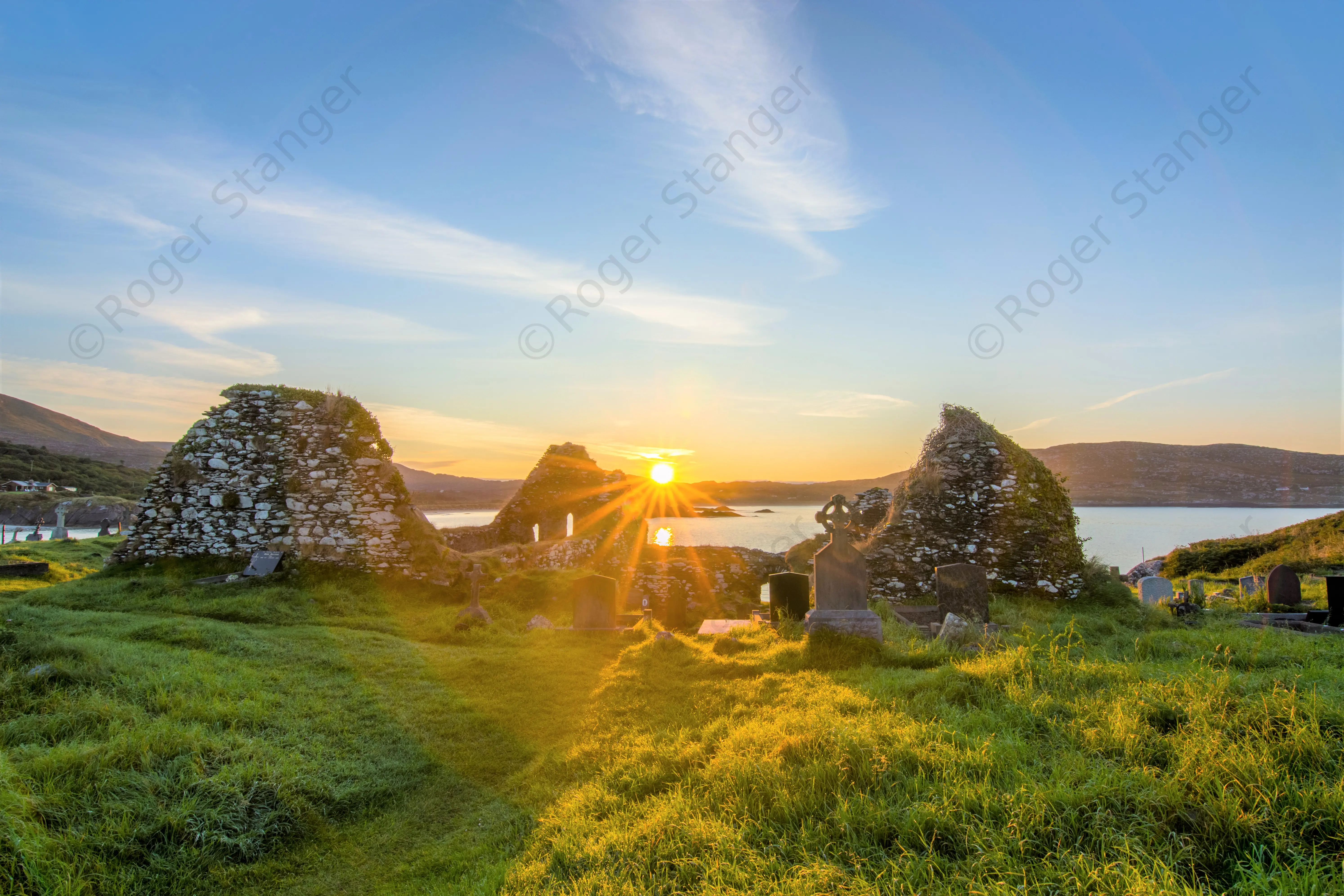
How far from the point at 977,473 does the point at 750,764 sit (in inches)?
462

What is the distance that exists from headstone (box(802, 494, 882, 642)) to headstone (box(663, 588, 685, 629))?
206 inches

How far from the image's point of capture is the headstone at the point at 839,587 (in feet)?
25.2

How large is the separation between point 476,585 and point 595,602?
235cm

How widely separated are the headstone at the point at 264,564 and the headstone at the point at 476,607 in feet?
12.9

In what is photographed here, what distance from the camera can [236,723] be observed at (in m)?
5.21

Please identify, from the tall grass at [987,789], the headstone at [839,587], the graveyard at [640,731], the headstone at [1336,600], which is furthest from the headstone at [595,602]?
the headstone at [1336,600]

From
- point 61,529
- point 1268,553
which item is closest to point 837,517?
point 1268,553

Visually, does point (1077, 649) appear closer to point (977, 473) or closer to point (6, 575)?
point (977, 473)

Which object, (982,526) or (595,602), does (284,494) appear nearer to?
(595,602)

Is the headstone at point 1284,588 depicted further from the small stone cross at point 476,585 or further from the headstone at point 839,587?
the small stone cross at point 476,585

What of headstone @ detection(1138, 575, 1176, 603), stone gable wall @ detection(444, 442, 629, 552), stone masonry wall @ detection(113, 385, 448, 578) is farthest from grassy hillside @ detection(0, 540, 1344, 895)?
stone gable wall @ detection(444, 442, 629, 552)

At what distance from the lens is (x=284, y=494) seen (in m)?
12.9

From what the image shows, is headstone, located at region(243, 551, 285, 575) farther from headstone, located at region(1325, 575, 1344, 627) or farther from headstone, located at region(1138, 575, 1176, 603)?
headstone, located at region(1325, 575, 1344, 627)

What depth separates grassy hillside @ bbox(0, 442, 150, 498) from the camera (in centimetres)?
5275
